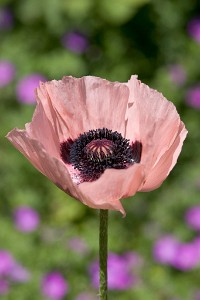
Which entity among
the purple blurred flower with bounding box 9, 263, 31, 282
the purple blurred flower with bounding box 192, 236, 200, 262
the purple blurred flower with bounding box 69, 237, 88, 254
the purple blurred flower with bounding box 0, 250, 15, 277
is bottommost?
the purple blurred flower with bounding box 9, 263, 31, 282

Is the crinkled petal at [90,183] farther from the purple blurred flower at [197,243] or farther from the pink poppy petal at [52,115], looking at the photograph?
the purple blurred flower at [197,243]

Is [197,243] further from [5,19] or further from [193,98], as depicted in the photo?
[5,19]

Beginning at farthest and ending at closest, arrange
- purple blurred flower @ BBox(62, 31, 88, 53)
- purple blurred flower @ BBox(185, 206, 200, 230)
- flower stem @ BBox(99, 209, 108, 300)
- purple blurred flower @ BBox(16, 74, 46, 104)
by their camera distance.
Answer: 1. purple blurred flower @ BBox(62, 31, 88, 53)
2. purple blurred flower @ BBox(16, 74, 46, 104)
3. purple blurred flower @ BBox(185, 206, 200, 230)
4. flower stem @ BBox(99, 209, 108, 300)

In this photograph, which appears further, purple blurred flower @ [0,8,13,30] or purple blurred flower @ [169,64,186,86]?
purple blurred flower @ [0,8,13,30]

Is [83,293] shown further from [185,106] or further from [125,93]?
[125,93]

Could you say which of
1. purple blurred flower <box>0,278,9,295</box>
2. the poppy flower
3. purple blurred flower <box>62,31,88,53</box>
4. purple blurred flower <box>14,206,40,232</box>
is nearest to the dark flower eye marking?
the poppy flower

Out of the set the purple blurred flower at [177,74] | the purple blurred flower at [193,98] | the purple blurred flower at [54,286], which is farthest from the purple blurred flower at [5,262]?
the purple blurred flower at [177,74]

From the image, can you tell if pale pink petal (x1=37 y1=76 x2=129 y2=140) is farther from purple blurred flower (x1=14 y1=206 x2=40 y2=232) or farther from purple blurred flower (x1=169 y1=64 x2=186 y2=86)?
purple blurred flower (x1=169 y1=64 x2=186 y2=86)
